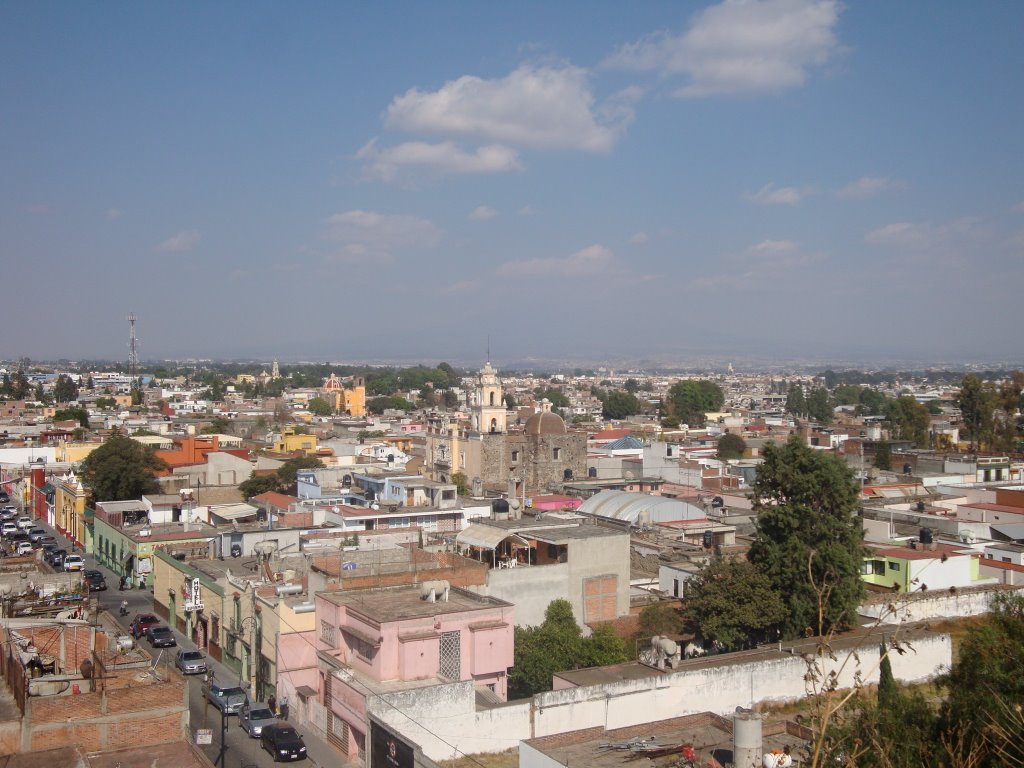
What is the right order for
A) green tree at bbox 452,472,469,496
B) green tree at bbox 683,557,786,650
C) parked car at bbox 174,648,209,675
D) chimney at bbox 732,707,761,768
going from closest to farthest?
chimney at bbox 732,707,761,768
green tree at bbox 683,557,786,650
parked car at bbox 174,648,209,675
green tree at bbox 452,472,469,496

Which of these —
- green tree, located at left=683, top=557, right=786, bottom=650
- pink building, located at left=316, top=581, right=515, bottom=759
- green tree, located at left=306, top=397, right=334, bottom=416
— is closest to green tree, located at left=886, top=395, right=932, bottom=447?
green tree, located at left=683, top=557, right=786, bottom=650

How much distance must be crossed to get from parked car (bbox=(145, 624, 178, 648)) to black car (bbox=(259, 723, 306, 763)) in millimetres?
6850

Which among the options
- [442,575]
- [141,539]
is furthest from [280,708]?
[141,539]

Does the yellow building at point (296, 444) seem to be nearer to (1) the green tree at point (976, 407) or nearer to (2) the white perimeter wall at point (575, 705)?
(1) the green tree at point (976, 407)

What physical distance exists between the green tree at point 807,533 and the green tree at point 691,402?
60092mm

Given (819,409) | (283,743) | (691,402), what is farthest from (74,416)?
(819,409)

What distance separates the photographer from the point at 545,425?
1631 inches

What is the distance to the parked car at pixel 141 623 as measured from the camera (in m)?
21.7

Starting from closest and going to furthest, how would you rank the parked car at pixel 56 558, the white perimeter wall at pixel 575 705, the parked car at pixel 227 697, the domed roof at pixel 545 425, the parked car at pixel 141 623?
the white perimeter wall at pixel 575 705 < the parked car at pixel 227 697 < the parked car at pixel 141 623 < the parked car at pixel 56 558 < the domed roof at pixel 545 425

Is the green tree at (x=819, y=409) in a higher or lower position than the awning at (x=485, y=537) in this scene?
lower

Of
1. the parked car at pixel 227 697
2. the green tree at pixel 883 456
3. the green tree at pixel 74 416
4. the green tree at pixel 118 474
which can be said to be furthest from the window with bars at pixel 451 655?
the green tree at pixel 74 416

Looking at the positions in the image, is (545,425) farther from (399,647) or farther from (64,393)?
(64,393)

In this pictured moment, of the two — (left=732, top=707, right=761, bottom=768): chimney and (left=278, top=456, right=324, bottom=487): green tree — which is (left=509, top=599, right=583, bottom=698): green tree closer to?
(left=732, top=707, right=761, bottom=768): chimney

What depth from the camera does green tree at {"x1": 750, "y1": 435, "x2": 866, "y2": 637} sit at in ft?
61.2
